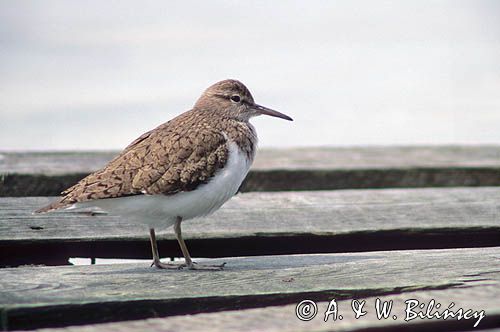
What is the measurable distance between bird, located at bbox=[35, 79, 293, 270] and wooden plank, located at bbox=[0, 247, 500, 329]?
0.47m

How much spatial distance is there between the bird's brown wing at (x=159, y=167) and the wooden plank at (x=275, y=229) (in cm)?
23

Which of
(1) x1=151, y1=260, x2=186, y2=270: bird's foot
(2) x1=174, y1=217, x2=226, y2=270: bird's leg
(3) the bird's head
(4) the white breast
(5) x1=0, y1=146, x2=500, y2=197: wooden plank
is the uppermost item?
(3) the bird's head

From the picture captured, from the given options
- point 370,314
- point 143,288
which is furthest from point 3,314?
point 370,314

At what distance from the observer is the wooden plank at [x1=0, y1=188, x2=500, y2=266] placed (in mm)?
4742

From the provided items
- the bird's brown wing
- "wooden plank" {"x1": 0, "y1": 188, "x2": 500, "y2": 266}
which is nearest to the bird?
the bird's brown wing

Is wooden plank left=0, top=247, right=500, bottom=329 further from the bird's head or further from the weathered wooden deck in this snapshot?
the bird's head

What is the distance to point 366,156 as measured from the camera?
287 inches

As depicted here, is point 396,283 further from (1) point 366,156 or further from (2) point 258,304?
(1) point 366,156

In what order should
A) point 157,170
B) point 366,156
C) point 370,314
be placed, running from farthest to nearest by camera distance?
point 366,156 → point 157,170 → point 370,314

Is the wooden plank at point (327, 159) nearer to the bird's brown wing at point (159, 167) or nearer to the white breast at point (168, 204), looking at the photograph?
the bird's brown wing at point (159, 167)

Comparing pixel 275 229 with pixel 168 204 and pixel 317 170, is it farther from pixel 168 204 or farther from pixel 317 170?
pixel 317 170

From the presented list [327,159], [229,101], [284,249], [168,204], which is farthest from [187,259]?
[327,159]

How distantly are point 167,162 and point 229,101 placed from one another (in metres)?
1.17

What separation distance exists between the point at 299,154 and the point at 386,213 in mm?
2065
